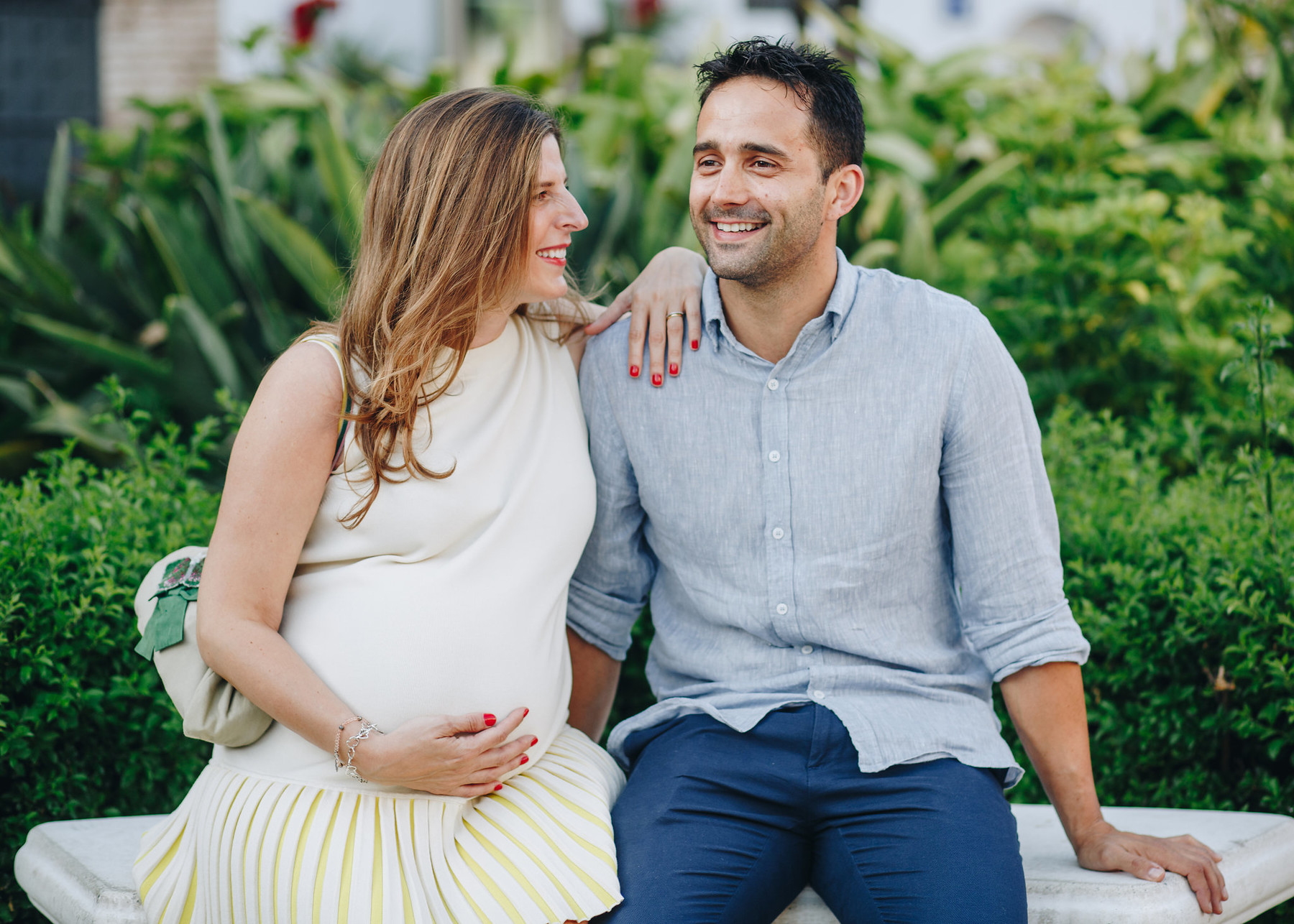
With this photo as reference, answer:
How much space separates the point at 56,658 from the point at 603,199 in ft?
10.3

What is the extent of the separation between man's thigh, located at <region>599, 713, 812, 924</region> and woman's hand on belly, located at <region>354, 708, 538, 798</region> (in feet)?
0.93

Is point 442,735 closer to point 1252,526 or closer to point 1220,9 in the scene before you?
point 1252,526

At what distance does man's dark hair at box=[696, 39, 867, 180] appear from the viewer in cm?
223

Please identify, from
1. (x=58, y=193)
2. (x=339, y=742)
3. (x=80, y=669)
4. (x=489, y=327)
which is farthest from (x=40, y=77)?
(x=339, y=742)

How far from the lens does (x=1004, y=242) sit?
4.60 meters

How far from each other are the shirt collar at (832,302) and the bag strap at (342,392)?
2.39 ft

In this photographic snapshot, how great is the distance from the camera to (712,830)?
2.06m

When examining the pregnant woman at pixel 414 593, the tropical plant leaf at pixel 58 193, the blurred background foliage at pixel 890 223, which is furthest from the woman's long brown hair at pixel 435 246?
the tropical plant leaf at pixel 58 193

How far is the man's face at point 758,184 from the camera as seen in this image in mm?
2217

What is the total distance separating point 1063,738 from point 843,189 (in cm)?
112

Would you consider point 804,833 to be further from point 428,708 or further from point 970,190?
point 970,190

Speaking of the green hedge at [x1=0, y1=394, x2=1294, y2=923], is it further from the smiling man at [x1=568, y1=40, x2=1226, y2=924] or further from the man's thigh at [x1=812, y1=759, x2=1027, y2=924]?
the man's thigh at [x1=812, y1=759, x2=1027, y2=924]

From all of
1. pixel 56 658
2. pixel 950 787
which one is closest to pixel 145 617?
pixel 56 658

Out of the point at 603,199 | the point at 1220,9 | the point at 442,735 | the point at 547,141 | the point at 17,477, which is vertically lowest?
the point at 17,477
